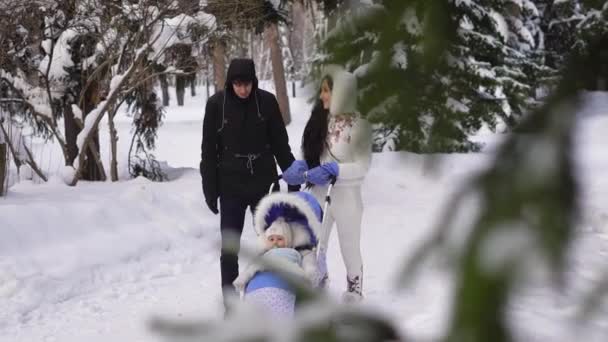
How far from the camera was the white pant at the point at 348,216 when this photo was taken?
5.12 meters

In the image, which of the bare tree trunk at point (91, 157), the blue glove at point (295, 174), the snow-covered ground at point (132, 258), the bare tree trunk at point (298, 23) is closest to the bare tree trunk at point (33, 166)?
the snow-covered ground at point (132, 258)

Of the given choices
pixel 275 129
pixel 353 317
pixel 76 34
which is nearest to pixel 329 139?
pixel 275 129

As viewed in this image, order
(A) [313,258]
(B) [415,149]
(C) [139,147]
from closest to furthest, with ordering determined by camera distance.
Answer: (B) [415,149], (A) [313,258], (C) [139,147]

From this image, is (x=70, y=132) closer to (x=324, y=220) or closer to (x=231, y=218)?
(x=231, y=218)

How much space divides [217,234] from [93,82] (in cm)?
461

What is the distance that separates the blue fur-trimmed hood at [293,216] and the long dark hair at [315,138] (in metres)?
0.68

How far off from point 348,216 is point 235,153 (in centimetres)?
88

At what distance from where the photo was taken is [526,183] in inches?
32.3

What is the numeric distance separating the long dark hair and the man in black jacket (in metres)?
0.30

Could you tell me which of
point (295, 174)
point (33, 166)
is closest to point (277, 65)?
point (33, 166)

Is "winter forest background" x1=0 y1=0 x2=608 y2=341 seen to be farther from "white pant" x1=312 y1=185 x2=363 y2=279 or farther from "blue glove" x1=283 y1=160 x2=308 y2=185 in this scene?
"white pant" x1=312 y1=185 x2=363 y2=279

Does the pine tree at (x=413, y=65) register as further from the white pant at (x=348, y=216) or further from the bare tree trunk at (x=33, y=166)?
the bare tree trunk at (x=33, y=166)

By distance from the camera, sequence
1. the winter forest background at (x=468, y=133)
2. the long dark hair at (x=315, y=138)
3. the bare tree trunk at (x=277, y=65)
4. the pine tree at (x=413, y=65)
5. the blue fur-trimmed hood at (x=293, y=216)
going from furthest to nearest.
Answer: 1. the bare tree trunk at (x=277, y=65)
2. the long dark hair at (x=315, y=138)
3. the blue fur-trimmed hood at (x=293, y=216)
4. the pine tree at (x=413, y=65)
5. the winter forest background at (x=468, y=133)

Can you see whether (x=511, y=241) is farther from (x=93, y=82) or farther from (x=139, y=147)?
(x=139, y=147)
